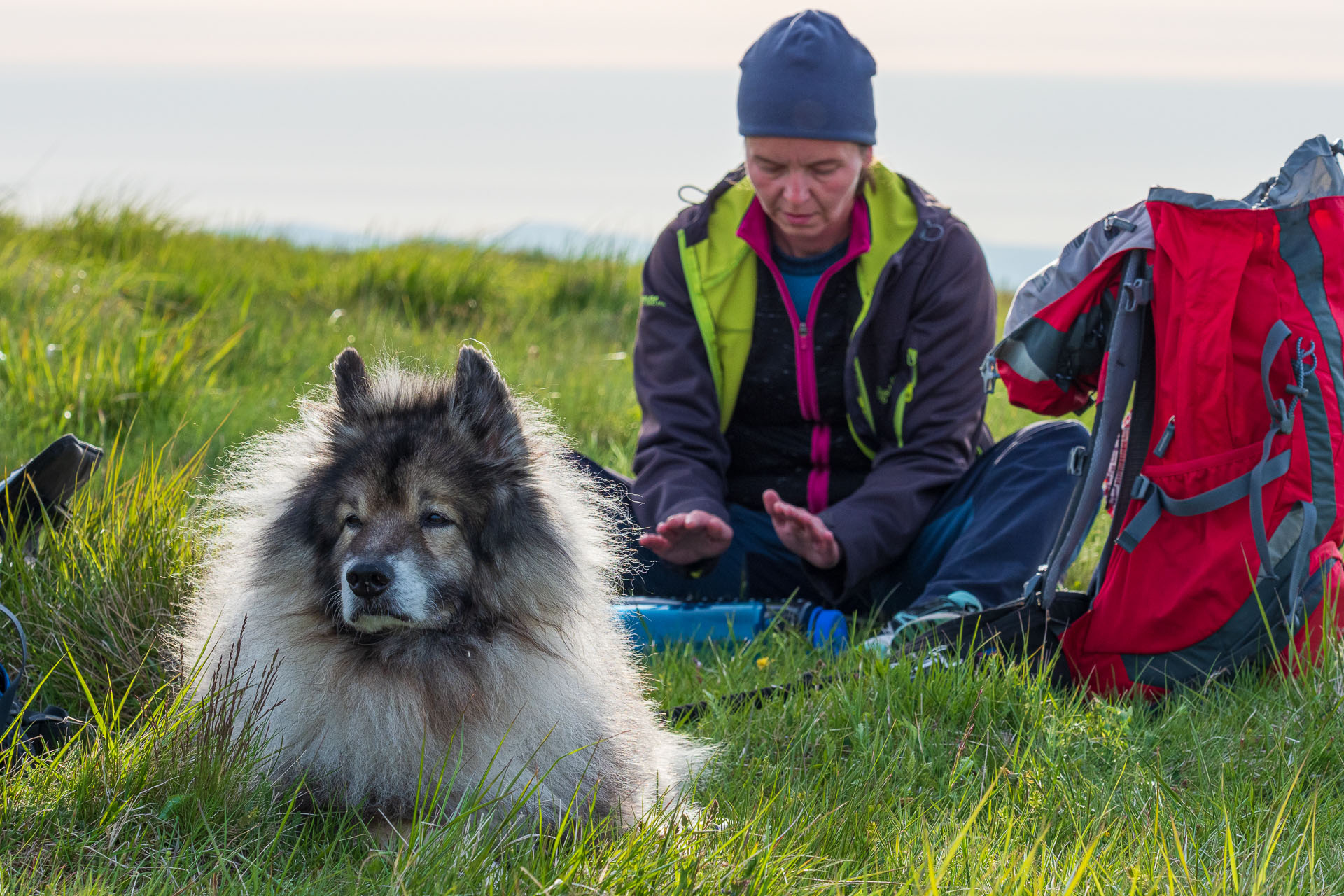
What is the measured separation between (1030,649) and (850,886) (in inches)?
55.7

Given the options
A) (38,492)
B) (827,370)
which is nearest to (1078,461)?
(827,370)

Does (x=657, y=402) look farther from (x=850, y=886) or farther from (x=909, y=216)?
(x=850, y=886)

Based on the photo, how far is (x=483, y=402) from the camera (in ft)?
8.89

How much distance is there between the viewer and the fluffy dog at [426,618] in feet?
8.32

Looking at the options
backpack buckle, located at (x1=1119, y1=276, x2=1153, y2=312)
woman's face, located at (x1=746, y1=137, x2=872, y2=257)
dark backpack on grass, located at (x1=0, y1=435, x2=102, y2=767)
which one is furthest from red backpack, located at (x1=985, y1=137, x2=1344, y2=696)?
dark backpack on grass, located at (x1=0, y1=435, x2=102, y2=767)

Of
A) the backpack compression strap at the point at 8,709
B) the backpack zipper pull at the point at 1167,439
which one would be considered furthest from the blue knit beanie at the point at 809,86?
the backpack compression strap at the point at 8,709

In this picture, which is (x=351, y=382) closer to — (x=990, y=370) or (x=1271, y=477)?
(x=990, y=370)

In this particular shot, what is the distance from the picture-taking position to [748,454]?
4465 mm

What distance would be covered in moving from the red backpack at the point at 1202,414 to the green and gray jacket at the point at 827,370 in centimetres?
55

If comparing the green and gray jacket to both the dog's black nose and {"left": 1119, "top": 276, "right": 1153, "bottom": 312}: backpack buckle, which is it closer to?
{"left": 1119, "top": 276, "right": 1153, "bottom": 312}: backpack buckle

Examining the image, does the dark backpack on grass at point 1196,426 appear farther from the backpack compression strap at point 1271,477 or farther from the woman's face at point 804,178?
the woman's face at point 804,178

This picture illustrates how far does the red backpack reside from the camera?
3.26 metres

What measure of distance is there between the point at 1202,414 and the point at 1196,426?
0.04 metres

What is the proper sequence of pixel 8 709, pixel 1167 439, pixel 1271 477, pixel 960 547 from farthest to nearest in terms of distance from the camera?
pixel 960 547 < pixel 1167 439 < pixel 1271 477 < pixel 8 709
